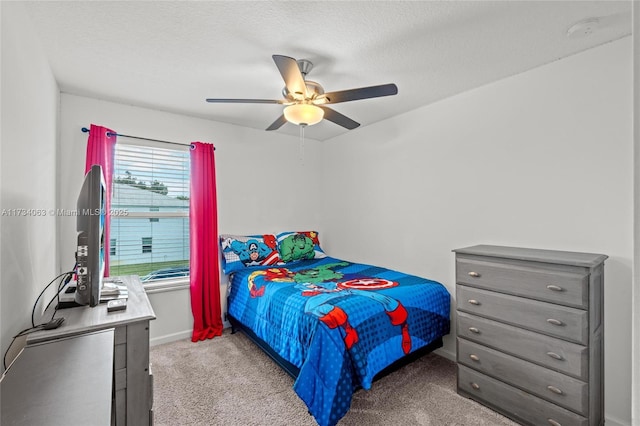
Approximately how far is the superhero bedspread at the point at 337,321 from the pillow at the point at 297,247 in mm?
471

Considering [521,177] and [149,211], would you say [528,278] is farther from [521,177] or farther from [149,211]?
[149,211]

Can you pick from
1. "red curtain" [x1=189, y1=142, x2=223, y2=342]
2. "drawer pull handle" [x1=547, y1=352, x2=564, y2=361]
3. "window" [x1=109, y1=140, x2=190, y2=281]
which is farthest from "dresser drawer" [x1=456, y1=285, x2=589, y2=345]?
"window" [x1=109, y1=140, x2=190, y2=281]

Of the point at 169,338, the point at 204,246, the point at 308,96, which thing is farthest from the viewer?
the point at 204,246

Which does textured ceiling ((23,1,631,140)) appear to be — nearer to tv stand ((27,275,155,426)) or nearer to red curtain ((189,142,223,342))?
red curtain ((189,142,223,342))

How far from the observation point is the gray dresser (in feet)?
5.35

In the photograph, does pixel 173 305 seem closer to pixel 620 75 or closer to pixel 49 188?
pixel 49 188

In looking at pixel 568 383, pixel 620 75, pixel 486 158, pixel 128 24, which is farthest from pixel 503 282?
pixel 128 24

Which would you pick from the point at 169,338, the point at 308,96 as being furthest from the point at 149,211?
the point at 308,96

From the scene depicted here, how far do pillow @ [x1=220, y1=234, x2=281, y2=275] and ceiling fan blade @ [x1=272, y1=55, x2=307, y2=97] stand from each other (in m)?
1.97

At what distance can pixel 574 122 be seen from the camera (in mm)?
1991

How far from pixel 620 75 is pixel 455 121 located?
1.07 meters

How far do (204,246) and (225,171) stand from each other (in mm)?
923

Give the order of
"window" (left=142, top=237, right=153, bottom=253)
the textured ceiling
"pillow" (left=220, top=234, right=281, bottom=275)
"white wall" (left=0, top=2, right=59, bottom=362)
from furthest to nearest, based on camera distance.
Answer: "pillow" (left=220, top=234, right=281, bottom=275), "window" (left=142, top=237, right=153, bottom=253), the textured ceiling, "white wall" (left=0, top=2, right=59, bottom=362)

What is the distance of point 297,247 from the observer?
3.64 meters
